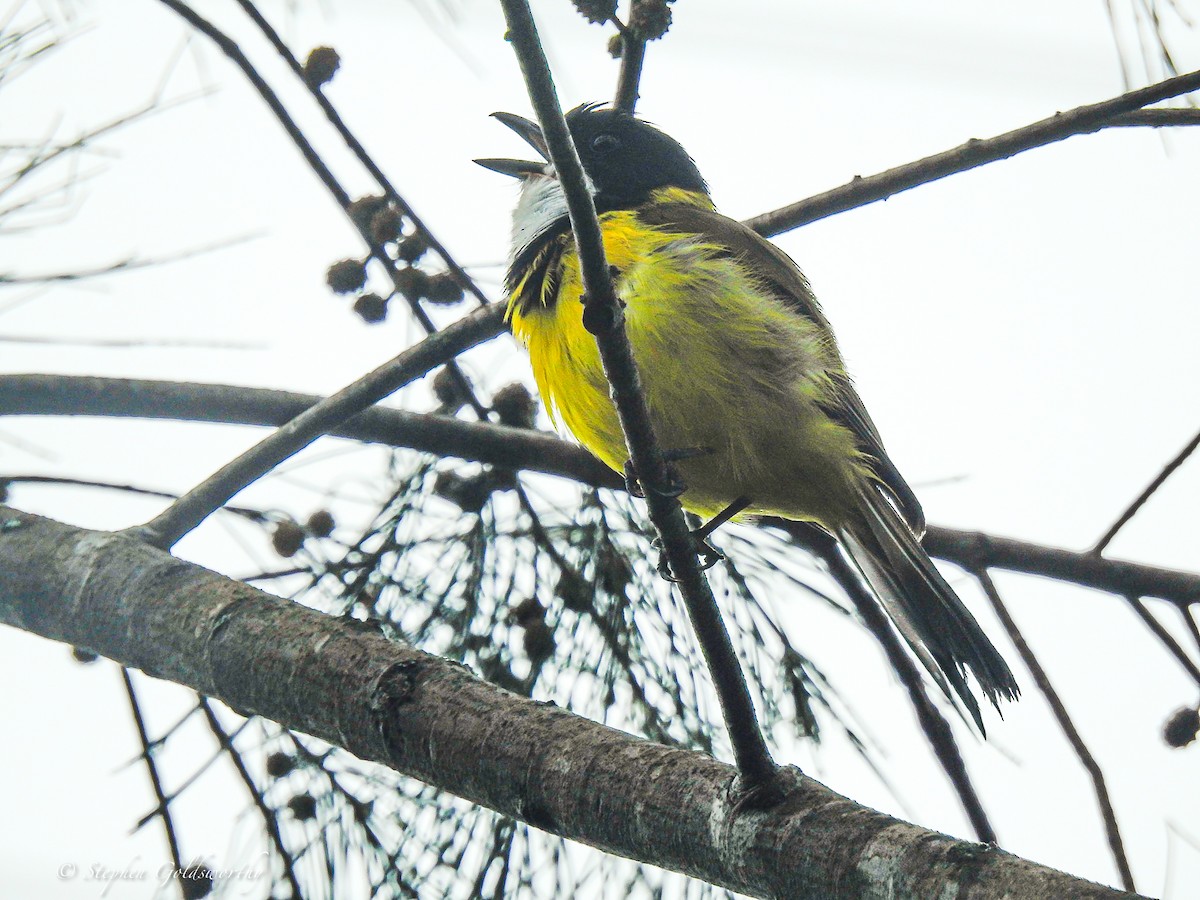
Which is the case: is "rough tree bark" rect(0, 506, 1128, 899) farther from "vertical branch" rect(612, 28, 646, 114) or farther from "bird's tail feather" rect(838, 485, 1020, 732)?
"vertical branch" rect(612, 28, 646, 114)

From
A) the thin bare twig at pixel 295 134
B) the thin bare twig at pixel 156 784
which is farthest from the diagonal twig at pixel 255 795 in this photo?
the thin bare twig at pixel 295 134

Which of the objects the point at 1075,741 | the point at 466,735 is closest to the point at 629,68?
the point at 466,735

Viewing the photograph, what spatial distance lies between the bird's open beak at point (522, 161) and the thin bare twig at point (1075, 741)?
1.75 metres

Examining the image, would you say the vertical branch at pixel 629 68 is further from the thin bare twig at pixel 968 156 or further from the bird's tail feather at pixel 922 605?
the bird's tail feather at pixel 922 605

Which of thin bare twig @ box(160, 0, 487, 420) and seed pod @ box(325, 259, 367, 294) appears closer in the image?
thin bare twig @ box(160, 0, 487, 420)

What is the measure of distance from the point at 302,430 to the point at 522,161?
132cm

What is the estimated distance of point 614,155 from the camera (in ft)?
12.0

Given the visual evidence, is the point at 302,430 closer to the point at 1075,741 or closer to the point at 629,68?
the point at 629,68

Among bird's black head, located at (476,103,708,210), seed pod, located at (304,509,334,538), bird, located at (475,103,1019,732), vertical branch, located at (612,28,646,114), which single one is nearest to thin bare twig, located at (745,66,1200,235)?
bird, located at (475,103,1019,732)

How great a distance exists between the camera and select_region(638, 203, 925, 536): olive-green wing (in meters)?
3.01

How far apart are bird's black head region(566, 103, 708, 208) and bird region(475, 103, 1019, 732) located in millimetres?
332

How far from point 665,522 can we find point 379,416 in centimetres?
108

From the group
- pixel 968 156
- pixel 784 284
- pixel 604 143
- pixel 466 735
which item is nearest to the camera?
pixel 466 735

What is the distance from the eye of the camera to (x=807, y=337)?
313 centimetres
